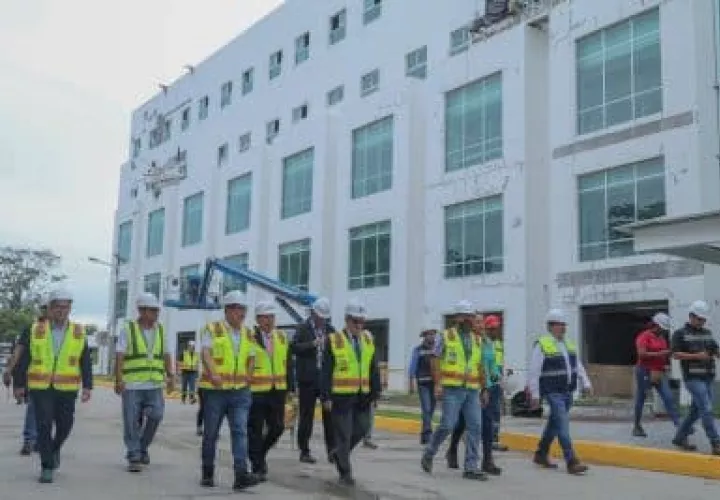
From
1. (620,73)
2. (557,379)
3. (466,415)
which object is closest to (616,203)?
(620,73)

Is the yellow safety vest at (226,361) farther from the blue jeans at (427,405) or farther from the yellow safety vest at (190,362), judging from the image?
the yellow safety vest at (190,362)

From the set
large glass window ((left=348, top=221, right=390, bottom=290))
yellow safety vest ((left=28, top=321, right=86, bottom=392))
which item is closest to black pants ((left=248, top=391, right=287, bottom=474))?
yellow safety vest ((left=28, top=321, right=86, bottom=392))

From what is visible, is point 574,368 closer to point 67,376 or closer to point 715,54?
point 67,376

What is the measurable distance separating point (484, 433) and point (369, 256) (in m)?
27.1

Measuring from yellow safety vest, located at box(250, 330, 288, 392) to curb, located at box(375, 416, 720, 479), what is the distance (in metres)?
4.73

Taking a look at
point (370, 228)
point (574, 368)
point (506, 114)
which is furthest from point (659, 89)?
point (574, 368)

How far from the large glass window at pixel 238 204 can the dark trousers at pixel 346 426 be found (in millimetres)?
39800

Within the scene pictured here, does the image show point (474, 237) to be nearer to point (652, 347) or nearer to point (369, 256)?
point (369, 256)

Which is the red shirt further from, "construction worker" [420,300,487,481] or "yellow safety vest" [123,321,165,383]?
"yellow safety vest" [123,321,165,383]

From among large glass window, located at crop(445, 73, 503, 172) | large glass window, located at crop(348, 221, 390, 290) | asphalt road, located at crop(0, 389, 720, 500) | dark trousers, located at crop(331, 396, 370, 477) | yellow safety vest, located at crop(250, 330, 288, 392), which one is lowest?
asphalt road, located at crop(0, 389, 720, 500)

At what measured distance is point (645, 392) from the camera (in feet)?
46.7

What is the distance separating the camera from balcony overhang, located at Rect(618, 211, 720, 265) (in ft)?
45.1

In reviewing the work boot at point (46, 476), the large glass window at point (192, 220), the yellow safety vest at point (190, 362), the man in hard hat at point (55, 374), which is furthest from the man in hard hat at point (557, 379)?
the large glass window at point (192, 220)

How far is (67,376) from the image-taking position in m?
9.45
